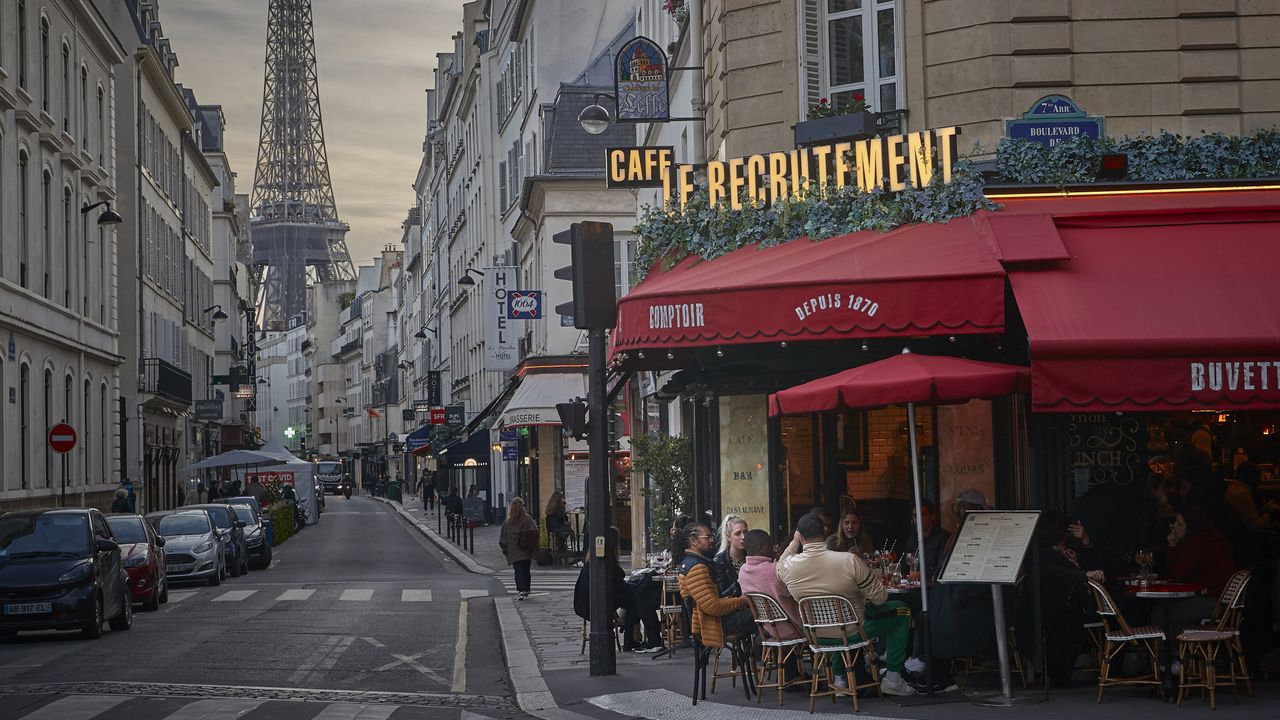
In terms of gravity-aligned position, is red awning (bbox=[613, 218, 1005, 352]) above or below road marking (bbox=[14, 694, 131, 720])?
above

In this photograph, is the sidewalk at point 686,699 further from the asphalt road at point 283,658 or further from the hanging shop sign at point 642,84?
the hanging shop sign at point 642,84

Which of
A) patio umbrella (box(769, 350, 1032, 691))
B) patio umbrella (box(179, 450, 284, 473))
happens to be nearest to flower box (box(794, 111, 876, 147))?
patio umbrella (box(769, 350, 1032, 691))

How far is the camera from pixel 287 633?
64.4 feet

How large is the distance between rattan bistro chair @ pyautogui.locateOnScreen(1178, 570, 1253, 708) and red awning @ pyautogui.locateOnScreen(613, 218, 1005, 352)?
3.01 m

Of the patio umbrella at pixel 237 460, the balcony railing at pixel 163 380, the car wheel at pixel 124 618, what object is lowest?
the car wheel at pixel 124 618

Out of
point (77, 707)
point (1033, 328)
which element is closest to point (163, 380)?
point (77, 707)

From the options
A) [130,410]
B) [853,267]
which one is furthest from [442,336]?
[853,267]

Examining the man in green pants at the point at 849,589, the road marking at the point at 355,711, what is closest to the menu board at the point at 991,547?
the man in green pants at the point at 849,589

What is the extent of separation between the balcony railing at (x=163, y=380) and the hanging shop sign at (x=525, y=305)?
14966 mm

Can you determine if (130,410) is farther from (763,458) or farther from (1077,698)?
(1077,698)

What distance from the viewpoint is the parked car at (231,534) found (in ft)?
106

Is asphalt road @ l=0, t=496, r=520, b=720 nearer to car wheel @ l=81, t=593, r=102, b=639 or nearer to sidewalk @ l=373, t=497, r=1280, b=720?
car wheel @ l=81, t=593, r=102, b=639

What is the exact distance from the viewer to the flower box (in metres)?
17.0

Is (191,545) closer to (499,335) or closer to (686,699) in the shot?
(499,335)
